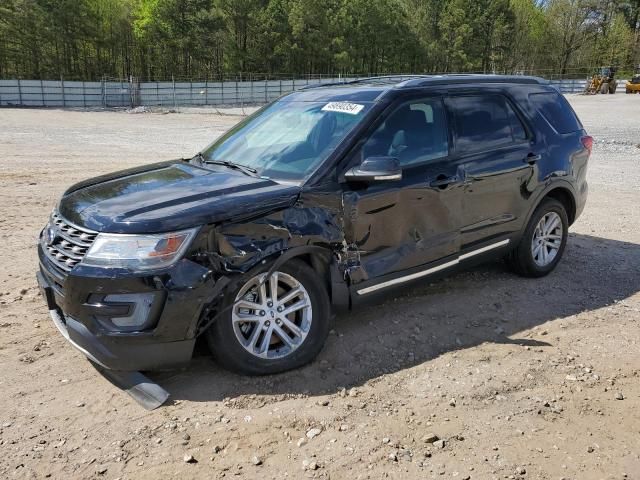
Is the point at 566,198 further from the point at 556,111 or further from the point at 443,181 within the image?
the point at 443,181

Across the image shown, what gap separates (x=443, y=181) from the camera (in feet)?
13.9

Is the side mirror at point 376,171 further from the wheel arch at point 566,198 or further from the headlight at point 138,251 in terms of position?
the wheel arch at point 566,198

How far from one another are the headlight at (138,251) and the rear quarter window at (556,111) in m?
3.70

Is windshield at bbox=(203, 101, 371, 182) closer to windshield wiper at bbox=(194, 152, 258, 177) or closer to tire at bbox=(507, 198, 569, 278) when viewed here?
windshield wiper at bbox=(194, 152, 258, 177)

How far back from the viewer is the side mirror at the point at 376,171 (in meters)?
3.62

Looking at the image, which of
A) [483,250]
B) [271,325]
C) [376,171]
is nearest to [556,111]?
[483,250]

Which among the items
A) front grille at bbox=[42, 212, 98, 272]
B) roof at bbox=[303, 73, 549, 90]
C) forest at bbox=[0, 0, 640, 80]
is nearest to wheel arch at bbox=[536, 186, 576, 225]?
roof at bbox=[303, 73, 549, 90]

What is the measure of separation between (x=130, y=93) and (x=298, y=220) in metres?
45.8

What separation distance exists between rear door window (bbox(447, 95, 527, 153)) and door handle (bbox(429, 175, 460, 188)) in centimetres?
26

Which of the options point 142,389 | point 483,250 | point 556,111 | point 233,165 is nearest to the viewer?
point 142,389

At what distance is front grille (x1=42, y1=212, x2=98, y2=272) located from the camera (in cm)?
318

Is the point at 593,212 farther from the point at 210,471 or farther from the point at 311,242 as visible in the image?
the point at 210,471

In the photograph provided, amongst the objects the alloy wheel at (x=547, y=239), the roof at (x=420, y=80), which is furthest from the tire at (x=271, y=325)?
the alloy wheel at (x=547, y=239)

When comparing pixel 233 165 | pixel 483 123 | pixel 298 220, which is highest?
pixel 483 123
